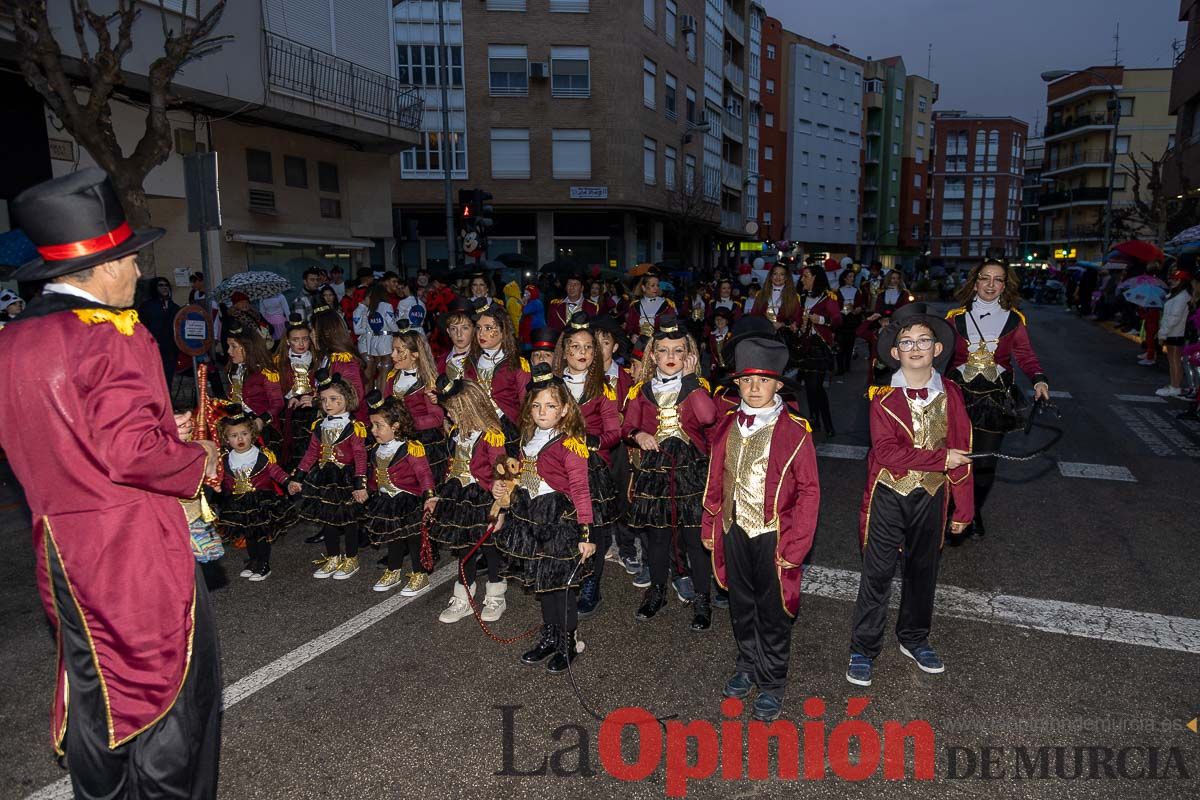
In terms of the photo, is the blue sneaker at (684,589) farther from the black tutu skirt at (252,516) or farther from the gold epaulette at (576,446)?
the black tutu skirt at (252,516)

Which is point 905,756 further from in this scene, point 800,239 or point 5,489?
point 800,239

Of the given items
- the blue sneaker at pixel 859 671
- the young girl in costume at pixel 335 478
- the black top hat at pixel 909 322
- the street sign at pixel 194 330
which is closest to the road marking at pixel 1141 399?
the black top hat at pixel 909 322

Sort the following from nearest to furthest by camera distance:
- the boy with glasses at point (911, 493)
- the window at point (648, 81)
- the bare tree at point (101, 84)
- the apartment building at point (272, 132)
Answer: the boy with glasses at point (911, 493) → the bare tree at point (101, 84) → the apartment building at point (272, 132) → the window at point (648, 81)

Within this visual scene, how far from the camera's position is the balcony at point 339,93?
1725 centimetres

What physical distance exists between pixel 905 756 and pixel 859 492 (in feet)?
14.3

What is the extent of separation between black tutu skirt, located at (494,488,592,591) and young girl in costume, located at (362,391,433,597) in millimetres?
1154

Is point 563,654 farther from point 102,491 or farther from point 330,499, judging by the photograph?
point 102,491

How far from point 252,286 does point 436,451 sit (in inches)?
340

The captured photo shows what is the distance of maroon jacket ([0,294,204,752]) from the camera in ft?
7.50

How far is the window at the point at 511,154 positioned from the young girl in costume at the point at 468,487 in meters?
29.8

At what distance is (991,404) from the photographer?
19.8 feet

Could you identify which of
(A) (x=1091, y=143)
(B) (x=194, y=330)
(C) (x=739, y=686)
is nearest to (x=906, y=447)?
(C) (x=739, y=686)

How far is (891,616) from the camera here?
4.87 meters

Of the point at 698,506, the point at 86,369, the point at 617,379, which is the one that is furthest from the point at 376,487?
the point at 86,369
